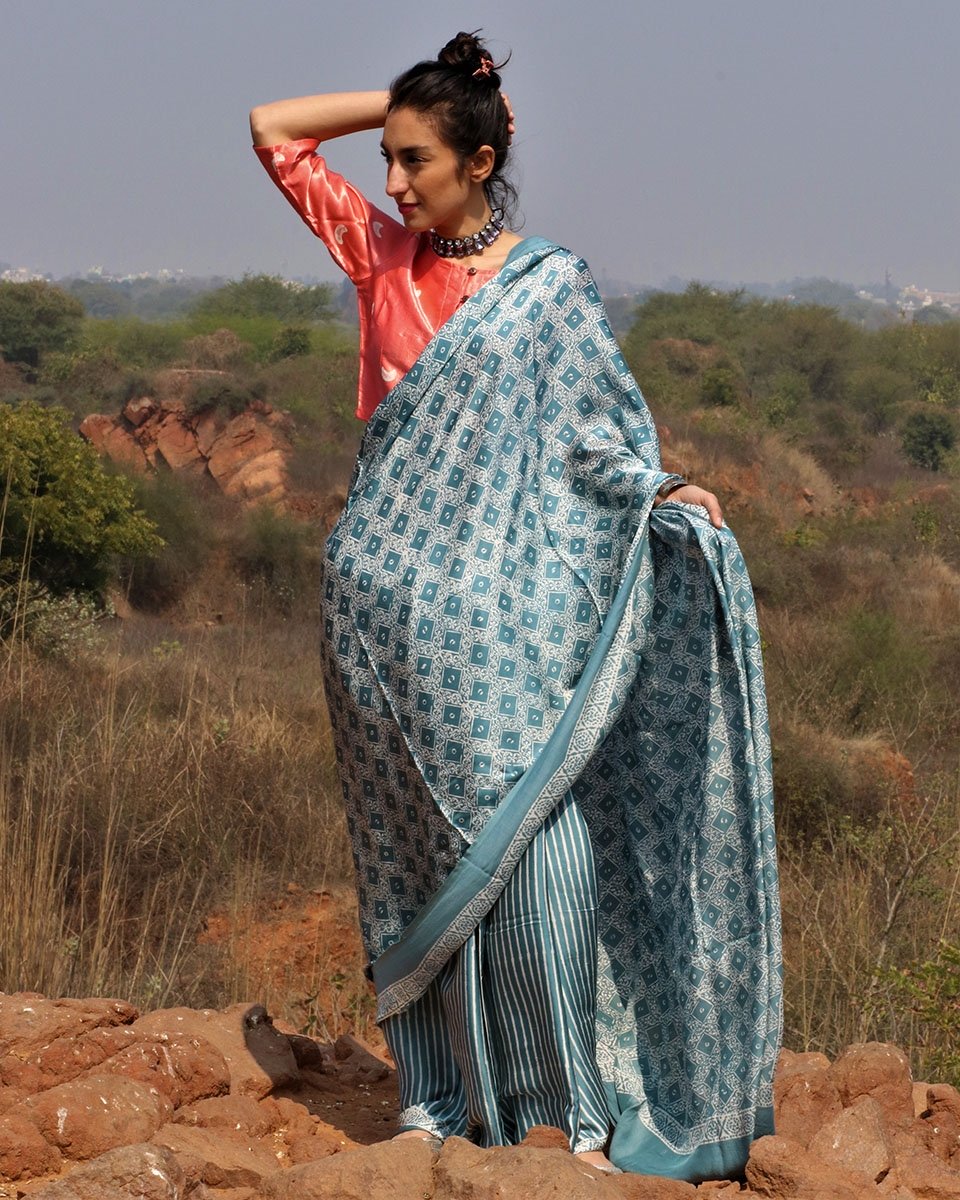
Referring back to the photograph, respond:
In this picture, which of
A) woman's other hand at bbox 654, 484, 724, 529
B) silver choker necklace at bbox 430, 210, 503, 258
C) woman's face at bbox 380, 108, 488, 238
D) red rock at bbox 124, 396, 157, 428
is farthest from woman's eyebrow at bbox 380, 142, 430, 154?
red rock at bbox 124, 396, 157, 428

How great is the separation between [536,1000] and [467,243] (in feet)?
4.77

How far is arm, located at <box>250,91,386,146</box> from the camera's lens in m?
3.13

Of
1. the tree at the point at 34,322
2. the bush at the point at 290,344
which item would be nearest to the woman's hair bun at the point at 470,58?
the bush at the point at 290,344

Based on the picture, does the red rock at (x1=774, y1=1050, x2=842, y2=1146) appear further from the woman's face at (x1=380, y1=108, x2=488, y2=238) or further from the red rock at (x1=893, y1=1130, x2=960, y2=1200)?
the woman's face at (x1=380, y1=108, x2=488, y2=238)

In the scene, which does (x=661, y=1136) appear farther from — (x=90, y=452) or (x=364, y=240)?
(x=90, y=452)

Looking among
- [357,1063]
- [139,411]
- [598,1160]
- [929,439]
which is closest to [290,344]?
[139,411]

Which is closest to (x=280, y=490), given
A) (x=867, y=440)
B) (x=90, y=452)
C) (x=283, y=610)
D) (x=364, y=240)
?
(x=283, y=610)

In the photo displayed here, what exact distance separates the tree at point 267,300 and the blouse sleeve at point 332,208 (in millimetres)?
36860

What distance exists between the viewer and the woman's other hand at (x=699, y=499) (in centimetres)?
283

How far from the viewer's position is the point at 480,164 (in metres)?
3.04

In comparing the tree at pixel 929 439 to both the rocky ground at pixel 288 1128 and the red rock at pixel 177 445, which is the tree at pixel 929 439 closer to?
the red rock at pixel 177 445

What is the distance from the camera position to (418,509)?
9.55 feet

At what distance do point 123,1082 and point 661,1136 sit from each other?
1.03m

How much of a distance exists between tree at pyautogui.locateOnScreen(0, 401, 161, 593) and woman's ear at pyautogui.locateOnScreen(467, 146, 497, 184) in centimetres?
740
